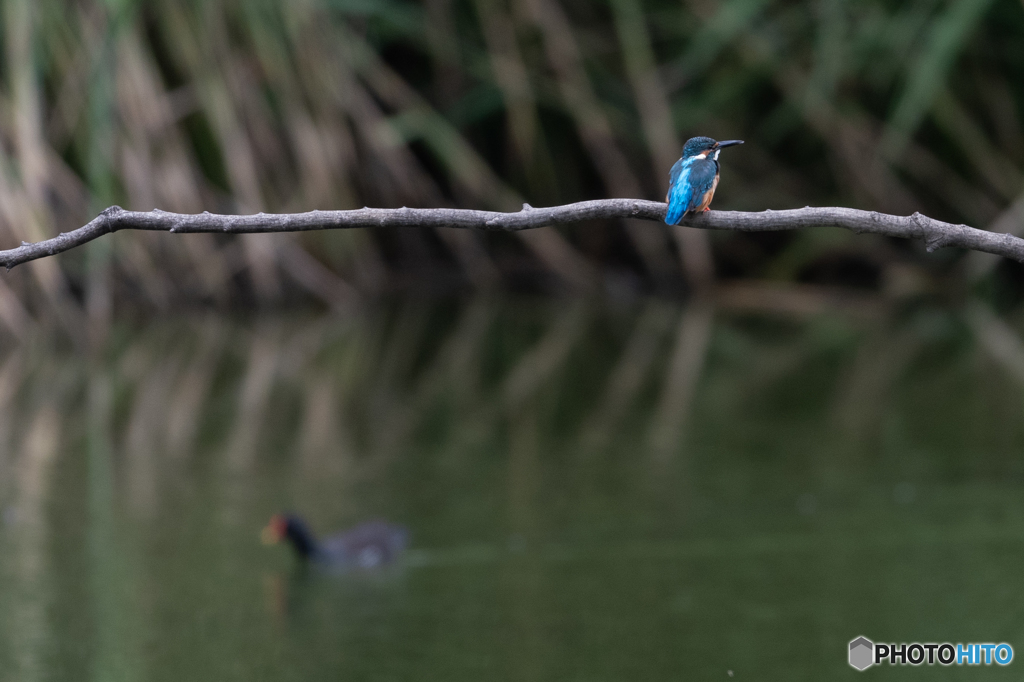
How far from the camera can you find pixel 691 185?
1.95 m

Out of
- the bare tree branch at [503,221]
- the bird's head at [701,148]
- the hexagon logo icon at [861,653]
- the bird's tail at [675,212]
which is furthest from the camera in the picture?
the hexagon logo icon at [861,653]

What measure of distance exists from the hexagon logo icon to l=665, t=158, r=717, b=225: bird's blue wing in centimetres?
117

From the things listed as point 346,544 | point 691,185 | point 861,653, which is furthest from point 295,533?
point 691,185

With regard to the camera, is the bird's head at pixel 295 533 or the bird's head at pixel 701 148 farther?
the bird's head at pixel 295 533

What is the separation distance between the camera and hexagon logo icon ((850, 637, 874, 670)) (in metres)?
2.66

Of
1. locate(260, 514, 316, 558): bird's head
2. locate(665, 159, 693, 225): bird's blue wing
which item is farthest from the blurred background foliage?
locate(665, 159, 693, 225): bird's blue wing

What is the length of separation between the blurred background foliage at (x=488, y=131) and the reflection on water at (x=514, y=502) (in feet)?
2.72

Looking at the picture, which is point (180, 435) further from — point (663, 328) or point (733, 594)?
point (663, 328)

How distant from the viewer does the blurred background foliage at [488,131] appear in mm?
6250

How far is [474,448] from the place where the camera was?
4336mm

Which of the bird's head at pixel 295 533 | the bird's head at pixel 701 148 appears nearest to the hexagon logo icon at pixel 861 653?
the bird's head at pixel 701 148

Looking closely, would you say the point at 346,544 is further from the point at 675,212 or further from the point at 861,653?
the point at 675,212

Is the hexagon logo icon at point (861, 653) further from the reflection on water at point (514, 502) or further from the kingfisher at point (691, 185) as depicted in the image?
the kingfisher at point (691, 185)

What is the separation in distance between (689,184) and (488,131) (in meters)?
6.77
